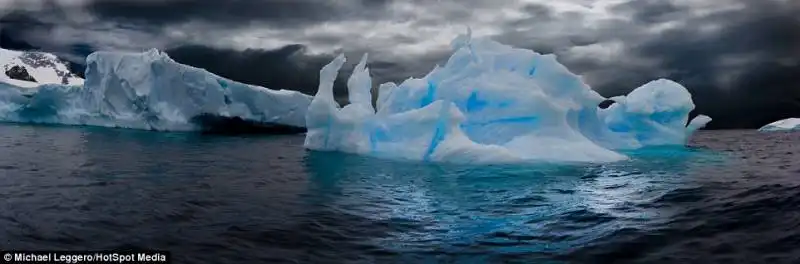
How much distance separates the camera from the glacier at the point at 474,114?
53.2 ft

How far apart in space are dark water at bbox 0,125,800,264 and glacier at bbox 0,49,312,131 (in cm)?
2117

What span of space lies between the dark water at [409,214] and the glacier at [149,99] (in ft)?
69.4

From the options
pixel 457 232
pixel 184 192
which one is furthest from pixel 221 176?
pixel 457 232

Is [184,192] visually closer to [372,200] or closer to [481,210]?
[372,200]

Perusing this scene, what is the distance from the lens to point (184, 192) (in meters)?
9.56

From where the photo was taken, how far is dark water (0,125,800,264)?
5.56 metres

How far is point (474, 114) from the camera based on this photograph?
18.2 meters

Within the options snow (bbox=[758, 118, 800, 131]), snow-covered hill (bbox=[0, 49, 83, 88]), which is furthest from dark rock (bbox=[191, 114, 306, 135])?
snow-covered hill (bbox=[0, 49, 83, 88])

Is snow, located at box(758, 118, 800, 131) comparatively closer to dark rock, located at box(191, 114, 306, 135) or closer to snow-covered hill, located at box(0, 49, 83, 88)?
dark rock, located at box(191, 114, 306, 135)

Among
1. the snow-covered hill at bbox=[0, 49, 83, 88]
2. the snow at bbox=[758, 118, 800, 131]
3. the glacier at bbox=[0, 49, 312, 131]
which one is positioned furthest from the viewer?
the snow-covered hill at bbox=[0, 49, 83, 88]

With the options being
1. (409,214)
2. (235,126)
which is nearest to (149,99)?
(235,126)

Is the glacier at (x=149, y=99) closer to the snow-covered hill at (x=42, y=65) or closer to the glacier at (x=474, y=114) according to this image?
Result: the glacier at (x=474, y=114)

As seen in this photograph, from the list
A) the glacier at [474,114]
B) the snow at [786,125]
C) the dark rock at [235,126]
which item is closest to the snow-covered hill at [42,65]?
the dark rock at [235,126]

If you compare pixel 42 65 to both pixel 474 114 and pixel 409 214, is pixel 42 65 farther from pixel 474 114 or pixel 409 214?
pixel 409 214
